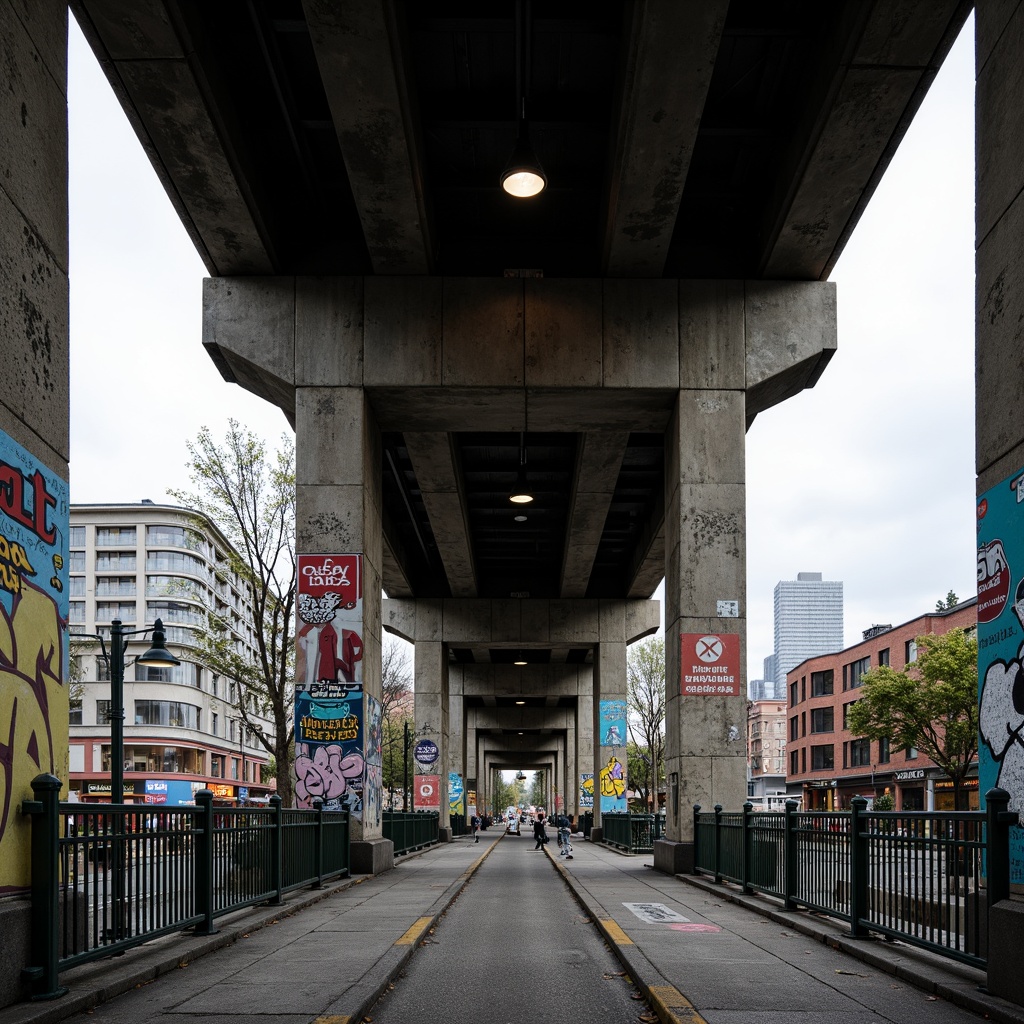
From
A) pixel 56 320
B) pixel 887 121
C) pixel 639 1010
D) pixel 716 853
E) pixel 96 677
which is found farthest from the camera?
pixel 96 677

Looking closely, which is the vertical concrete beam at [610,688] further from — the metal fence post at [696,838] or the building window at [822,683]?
the building window at [822,683]

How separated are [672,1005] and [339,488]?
13111 millimetres

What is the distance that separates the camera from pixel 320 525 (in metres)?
18.8

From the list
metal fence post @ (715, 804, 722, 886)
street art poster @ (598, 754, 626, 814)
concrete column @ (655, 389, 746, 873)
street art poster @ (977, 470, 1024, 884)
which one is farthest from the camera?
street art poster @ (598, 754, 626, 814)

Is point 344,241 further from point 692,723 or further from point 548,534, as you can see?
point 548,534

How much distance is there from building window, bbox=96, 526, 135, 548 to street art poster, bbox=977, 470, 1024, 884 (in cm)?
8120

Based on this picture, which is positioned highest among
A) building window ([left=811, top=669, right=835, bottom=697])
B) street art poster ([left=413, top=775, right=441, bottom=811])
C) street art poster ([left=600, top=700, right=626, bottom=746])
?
street art poster ([left=600, top=700, right=626, bottom=746])

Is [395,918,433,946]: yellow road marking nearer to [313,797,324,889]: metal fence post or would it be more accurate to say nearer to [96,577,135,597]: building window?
[313,797,324,889]: metal fence post

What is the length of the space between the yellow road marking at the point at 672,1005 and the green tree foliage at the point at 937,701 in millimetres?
35291

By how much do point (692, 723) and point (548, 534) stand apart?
60.2 ft

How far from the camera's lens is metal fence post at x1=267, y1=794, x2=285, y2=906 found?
42.0 feet

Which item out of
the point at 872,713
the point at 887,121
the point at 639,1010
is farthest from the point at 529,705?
the point at 639,1010

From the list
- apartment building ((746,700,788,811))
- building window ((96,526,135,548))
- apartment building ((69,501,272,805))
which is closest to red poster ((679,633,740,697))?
apartment building ((69,501,272,805))

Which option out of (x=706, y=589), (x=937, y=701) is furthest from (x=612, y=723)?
(x=706, y=589)
